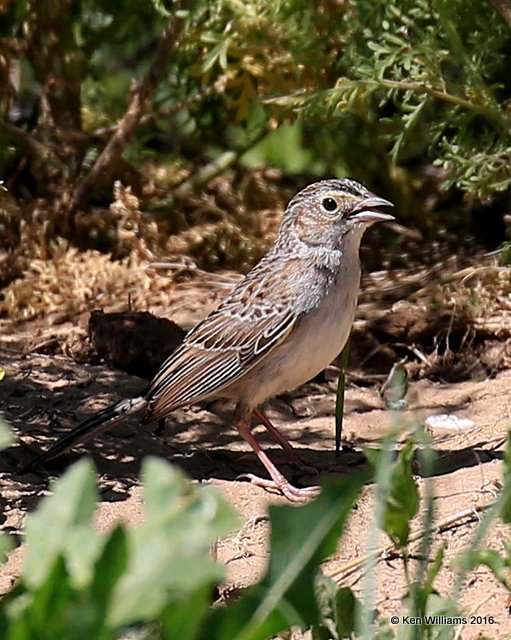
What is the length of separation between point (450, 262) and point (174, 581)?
5.67m

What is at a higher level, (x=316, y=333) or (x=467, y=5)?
(x=467, y=5)

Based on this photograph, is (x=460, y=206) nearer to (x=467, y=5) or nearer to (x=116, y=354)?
(x=467, y=5)

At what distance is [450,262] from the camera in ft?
25.1

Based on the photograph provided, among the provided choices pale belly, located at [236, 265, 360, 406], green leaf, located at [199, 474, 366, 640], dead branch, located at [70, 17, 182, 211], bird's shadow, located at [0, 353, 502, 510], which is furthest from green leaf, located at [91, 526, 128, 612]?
dead branch, located at [70, 17, 182, 211]

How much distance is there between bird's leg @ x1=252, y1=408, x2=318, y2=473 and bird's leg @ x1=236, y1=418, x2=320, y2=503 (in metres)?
0.13

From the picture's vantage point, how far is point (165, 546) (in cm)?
223

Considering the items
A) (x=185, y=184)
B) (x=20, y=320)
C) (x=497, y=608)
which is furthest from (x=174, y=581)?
(x=185, y=184)

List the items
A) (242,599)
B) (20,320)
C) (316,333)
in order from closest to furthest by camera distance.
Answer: (242,599) < (316,333) < (20,320)

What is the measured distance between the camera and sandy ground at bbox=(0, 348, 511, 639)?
4613mm

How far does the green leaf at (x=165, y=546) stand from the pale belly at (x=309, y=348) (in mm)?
3353

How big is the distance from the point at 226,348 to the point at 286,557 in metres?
3.44

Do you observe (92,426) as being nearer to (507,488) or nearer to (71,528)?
(507,488)

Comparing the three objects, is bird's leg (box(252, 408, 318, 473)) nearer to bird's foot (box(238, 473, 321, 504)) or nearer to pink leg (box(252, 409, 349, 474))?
pink leg (box(252, 409, 349, 474))

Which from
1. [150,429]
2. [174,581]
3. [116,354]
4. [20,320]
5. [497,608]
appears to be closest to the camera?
[174,581]
